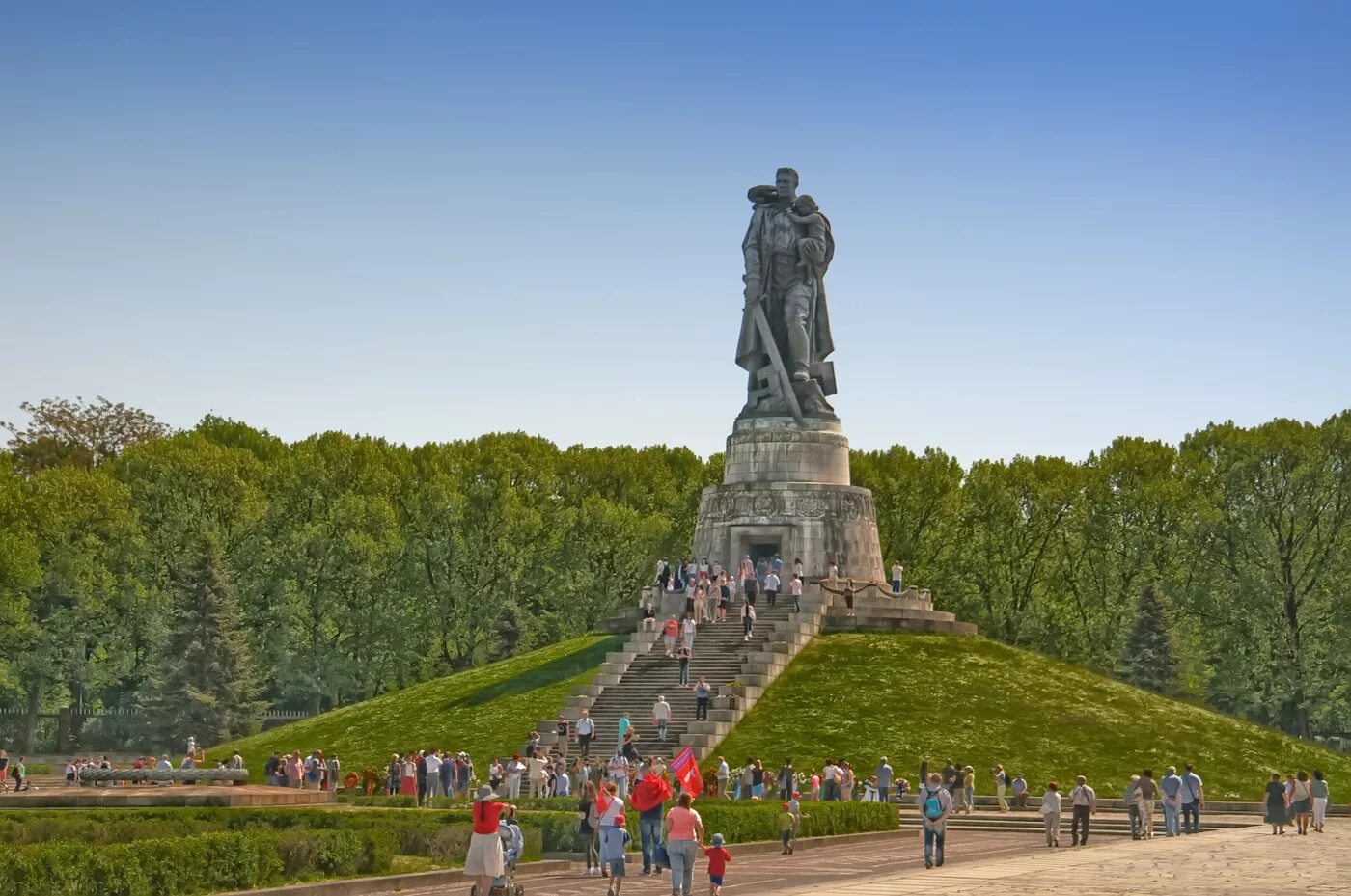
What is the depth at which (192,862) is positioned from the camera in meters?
24.1

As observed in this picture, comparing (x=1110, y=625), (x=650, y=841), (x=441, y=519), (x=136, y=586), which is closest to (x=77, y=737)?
(x=136, y=586)

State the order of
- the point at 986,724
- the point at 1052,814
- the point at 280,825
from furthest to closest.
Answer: the point at 986,724 < the point at 1052,814 < the point at 280,825

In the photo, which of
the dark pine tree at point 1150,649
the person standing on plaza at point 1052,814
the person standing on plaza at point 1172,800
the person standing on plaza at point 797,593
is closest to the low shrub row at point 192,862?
the person standing on plaza at point 1052,814

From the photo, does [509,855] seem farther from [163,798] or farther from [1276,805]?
[1276,805]

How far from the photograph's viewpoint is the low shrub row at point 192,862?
73.7 feet

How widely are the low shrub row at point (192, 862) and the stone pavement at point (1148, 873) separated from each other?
6688mm

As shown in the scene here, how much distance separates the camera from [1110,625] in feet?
252

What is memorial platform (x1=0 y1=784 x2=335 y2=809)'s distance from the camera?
36906 mm

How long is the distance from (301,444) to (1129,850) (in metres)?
63.3

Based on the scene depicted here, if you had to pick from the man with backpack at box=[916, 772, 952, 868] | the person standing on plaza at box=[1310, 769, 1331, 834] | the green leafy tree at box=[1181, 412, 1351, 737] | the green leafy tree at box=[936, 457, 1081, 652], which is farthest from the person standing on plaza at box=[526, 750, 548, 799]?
the green leafy tree at box=[936, 457, 1081, 652]

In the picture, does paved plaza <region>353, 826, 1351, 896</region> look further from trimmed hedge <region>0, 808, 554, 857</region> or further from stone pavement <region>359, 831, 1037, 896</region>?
trimmed hedge <region>0, 808, 554, 857</region>

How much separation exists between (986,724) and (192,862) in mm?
29102

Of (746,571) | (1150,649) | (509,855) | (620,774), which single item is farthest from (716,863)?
(1150,649)

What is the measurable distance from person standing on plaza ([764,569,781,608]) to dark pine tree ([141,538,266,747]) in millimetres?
21014
